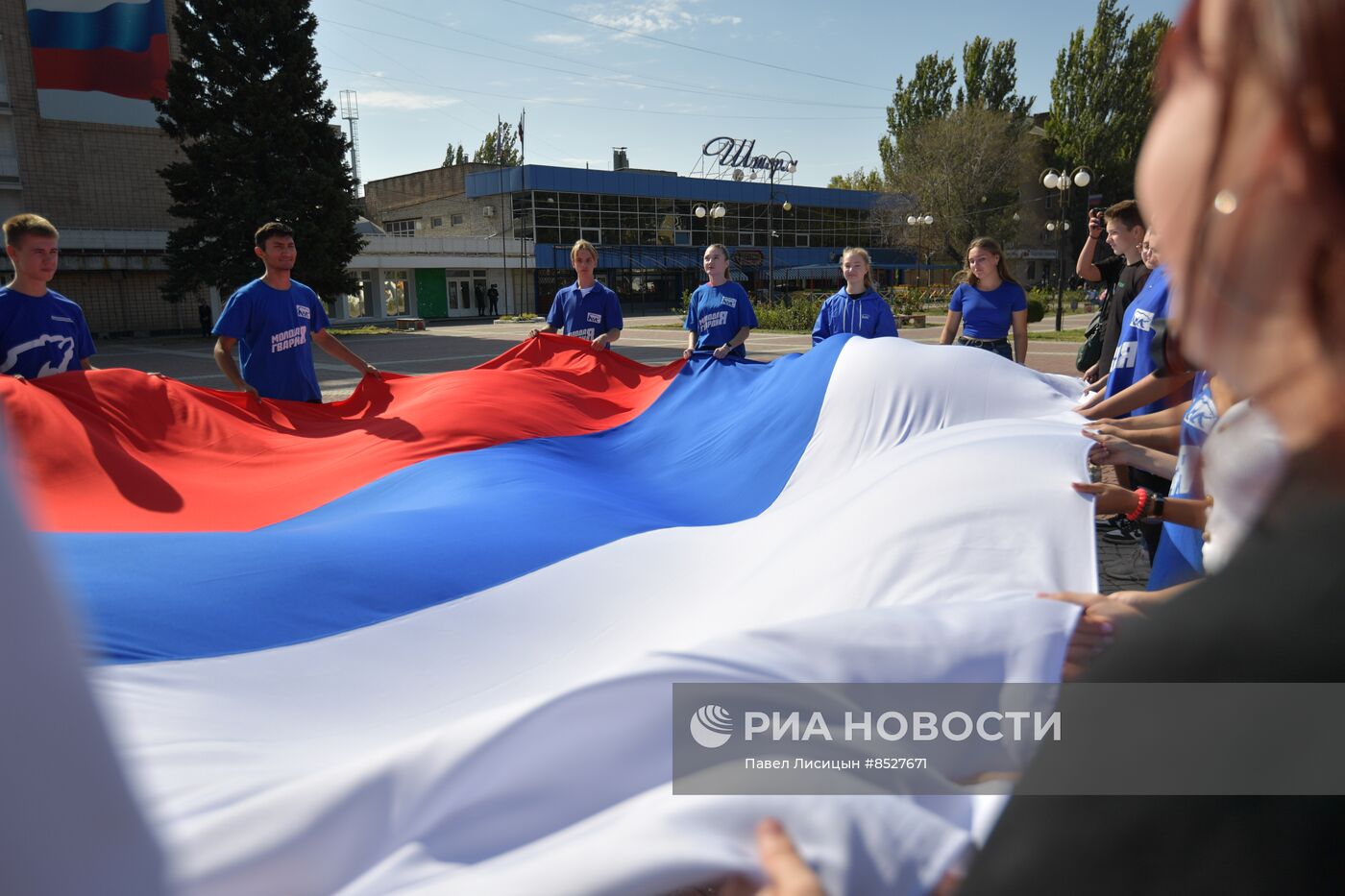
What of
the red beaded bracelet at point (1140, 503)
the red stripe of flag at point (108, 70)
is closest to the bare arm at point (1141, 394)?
the red beaded bracelet at point (1140, 503)

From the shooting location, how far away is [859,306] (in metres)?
7.46

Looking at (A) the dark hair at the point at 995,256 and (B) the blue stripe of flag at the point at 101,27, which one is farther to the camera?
(B) the blue stripe of flag at the point at 101,27

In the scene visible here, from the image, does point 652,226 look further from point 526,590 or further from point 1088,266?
point 526,590

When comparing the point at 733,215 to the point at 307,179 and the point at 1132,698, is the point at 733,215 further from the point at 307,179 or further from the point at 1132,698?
the point at 1132,698

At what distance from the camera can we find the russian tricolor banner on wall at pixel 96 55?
26.4 metres

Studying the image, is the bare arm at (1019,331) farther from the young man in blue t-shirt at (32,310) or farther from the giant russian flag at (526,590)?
the young man in blue t-shirt at (32,310)

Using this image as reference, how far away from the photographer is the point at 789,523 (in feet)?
10.7

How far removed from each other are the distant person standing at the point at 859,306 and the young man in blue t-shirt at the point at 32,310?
5.47 meters

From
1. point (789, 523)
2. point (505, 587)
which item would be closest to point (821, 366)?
point (789, 523)

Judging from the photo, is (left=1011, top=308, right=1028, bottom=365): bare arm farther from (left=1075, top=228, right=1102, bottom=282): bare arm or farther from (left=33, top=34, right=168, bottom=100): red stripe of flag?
(left=33, top=34, right=168, bottom=100): red stripe of flag

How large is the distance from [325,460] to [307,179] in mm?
22492

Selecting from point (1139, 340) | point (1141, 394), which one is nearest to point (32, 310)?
point (1141, 394)

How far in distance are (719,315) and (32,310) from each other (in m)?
4.98

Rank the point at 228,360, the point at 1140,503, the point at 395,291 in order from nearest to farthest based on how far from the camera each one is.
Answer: the point at 1140,503
the point at 228,360
the point at 395,291
